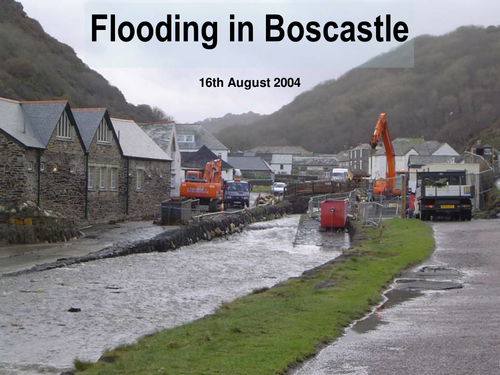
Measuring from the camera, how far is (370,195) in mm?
54094

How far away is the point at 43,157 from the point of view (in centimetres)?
3297

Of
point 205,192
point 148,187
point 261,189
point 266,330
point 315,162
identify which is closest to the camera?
point 266,330

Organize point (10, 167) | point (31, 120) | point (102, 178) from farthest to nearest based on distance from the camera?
1. point (102, 178)
2. point (31, 120)
3. point (10, 167)

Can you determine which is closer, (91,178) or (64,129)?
(64,129)

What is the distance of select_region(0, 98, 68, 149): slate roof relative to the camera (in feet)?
105

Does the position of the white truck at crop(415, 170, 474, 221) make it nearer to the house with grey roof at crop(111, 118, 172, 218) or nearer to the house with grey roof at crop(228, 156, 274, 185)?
the house with grey roof at crop(111, 118, 172, 218)

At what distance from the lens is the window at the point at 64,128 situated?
3456 cm

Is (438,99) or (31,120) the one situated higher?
(438,99)

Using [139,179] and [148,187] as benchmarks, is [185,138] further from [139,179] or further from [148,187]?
[139,179]

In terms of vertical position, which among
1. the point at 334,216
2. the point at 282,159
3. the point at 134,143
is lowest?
the point at 334,216

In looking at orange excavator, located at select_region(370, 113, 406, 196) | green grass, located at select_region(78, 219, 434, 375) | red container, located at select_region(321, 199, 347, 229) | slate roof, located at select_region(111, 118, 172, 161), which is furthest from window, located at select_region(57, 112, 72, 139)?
orange excavator, located at select_region(370, 113, 406, 196)

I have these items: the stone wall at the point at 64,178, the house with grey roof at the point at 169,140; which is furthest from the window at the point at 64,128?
the house with grey roof at the point at 169,140

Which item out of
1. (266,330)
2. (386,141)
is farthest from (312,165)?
(266,330)

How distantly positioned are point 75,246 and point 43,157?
26.0 ft
